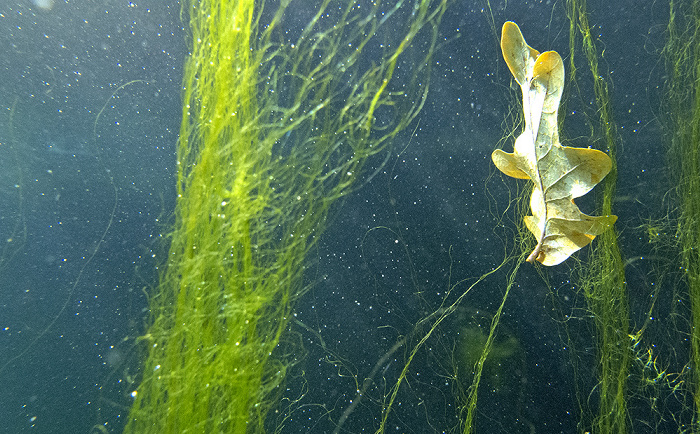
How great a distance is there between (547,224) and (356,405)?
0.37 metres

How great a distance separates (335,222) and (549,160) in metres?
0.30

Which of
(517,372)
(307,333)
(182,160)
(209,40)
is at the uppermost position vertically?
(209,40)

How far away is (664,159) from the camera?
59 cm

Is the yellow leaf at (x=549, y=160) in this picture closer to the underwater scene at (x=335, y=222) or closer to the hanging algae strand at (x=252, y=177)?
the underwater scene at (x=335, y=222)

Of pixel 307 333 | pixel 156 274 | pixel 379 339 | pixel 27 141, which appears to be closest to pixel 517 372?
pixel 379 339

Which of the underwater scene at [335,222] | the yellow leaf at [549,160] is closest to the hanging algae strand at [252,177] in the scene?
the underwater scene at [335,222]

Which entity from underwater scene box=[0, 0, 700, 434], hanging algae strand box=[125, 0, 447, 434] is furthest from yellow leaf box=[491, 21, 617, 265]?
hanging algae strand box=[125, 0, 447, 434]

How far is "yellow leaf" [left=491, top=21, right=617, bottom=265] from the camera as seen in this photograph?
0.54 metres

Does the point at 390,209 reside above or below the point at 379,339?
above

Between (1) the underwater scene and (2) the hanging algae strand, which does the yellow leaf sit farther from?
(2) the hanging algae strand

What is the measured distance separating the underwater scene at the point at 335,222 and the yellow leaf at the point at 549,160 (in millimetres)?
27

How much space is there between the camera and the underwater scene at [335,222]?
59 centimetres

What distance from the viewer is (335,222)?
60 cm

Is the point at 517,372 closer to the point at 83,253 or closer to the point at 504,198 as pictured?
the point at 504,198
